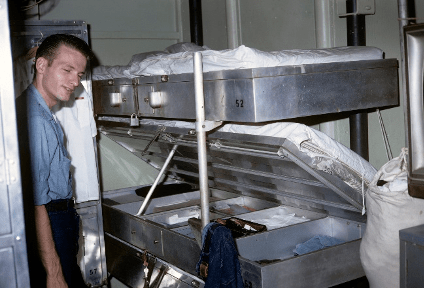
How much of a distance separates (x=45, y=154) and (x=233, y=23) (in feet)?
6.14

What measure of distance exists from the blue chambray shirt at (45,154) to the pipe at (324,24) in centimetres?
159

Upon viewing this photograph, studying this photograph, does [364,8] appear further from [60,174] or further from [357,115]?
[60,174]

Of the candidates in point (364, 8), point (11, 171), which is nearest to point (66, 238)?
point (11, 171)

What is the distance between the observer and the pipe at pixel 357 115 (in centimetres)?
267

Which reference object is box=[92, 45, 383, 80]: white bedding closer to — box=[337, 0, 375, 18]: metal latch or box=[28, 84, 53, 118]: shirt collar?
box=[337, 0, 375, 18]: metal latch

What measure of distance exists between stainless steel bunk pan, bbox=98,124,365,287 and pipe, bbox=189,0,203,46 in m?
1.07

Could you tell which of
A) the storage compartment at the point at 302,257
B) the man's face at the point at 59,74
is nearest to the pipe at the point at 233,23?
the man's face at the point at 59,74

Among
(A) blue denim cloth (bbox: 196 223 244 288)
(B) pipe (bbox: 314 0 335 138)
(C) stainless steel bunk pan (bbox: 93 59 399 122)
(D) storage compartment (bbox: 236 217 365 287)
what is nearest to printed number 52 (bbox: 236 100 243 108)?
(C) stainless steel bunk pan (bbox: 93 59 399 122)

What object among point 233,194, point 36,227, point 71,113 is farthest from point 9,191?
point 233,194

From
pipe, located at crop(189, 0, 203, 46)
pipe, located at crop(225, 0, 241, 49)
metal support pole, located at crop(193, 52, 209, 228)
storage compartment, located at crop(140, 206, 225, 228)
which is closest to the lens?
metal support pole, located at crop(193, 52, 209, 228)

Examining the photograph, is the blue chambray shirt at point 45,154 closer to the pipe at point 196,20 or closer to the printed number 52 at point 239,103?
the printed number 52 at point 239,103

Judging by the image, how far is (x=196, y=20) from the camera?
13.4 ft

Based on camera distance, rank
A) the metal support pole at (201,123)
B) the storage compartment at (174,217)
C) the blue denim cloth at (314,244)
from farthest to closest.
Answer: the storage compartment at (174,217) < the blue denim cloth at (314,244) < the metal support pole at (201,123)

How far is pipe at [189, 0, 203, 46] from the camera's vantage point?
4.06 m
